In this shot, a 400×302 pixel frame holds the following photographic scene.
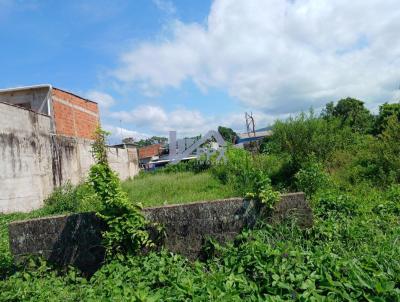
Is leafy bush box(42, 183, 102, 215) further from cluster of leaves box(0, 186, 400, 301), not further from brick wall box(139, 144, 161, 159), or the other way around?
brick wall box(139, 144, 161, 159)

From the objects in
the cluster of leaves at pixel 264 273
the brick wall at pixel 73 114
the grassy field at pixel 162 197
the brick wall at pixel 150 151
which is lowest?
the cluster of leaves at pixel 264 273

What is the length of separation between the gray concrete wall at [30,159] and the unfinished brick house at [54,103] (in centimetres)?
118

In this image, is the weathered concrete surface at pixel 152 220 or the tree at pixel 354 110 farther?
the tree at pixel 354 110

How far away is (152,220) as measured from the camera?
13.6ft

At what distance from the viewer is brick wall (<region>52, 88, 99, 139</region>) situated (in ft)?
46.5

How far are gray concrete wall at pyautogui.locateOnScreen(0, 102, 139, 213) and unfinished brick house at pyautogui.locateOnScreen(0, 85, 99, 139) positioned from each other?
46.5 inches

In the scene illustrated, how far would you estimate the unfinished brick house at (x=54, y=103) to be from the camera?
44.6ft

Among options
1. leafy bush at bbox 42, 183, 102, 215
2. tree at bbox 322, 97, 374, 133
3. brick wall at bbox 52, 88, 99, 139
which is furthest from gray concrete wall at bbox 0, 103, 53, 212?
tree at bbox 322, 97, 374, 133

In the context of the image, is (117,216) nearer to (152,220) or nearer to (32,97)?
(152,220)

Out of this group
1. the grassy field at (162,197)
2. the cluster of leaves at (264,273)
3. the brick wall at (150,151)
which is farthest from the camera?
the brick wall at (150,151)

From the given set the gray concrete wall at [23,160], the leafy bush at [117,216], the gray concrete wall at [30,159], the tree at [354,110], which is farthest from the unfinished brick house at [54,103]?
the tree at [354,110]

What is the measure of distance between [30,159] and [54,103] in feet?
14.7

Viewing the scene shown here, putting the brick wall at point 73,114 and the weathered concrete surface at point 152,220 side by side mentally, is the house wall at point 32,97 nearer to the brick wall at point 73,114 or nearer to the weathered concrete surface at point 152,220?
the brick wall at point 73,114

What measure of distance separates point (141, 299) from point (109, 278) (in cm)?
103
